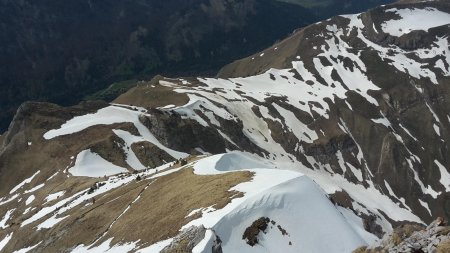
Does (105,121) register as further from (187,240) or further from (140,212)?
(187,240)

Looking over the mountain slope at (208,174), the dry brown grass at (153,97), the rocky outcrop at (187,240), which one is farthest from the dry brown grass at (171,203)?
the dry brown grass at (153,97)

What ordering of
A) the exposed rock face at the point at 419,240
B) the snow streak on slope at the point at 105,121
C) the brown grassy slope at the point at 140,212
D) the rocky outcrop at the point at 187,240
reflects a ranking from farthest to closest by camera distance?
the snow streak on slope at the point at 105,121 < the brown grassy slope at the point at 140,212 < the rocky outcrop at the point at 187,240 < the exposed rock face at the point at 419,240

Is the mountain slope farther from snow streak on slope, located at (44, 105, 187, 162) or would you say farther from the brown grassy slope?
→ snow streak on slope, located at (44, 105, 187, 162)

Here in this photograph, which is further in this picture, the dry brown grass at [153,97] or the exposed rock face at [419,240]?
the dry brown grass at [153,97]

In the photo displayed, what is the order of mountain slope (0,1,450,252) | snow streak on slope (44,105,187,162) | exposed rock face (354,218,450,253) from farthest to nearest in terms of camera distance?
snow streak on slope (44,105,187,162), mountain slope (0,1,450,252), exposed rock face (354,218,450,253)

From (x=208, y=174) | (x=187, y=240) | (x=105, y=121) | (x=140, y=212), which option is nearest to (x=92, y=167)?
(x=105, y=121)

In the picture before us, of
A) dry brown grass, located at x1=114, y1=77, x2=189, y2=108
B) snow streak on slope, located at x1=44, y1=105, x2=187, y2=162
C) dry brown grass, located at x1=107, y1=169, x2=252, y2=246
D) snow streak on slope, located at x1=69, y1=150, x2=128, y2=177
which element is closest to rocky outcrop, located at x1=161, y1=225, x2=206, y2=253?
dry brown grass, located at x1=107, y1=169, x2=252, y2=246

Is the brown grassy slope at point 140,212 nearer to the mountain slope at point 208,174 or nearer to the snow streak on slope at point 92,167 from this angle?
the mountain slope at point 208,174

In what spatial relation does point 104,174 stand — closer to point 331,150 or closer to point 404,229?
point 404,229
